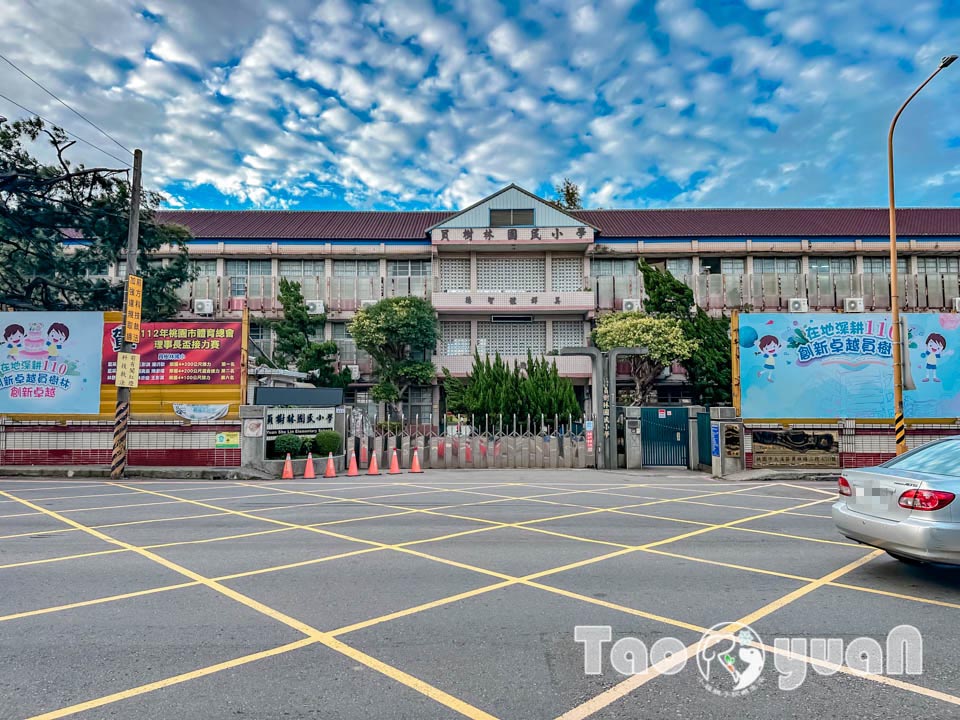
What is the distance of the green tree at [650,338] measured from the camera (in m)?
27.3

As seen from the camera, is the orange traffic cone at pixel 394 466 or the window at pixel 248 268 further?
the window at pixel 248 268

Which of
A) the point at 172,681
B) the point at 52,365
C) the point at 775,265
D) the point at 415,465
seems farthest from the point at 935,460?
the point at 775,265

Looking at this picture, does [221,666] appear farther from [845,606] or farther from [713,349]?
[713,349]

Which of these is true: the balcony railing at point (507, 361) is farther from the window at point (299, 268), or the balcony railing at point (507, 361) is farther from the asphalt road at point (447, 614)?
the asphalt road at point (447, 614)

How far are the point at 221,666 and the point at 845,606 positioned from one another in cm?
486

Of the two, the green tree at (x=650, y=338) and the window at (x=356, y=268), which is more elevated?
the window at (x=356, y=268)

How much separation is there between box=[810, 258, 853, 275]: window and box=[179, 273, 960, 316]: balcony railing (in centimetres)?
98

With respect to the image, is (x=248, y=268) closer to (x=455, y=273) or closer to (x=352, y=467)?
(x=455, y=273)

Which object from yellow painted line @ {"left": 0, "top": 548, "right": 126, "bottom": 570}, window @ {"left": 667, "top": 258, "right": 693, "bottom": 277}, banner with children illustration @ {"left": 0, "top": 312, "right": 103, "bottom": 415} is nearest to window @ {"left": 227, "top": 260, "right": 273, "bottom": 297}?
banner with children illustration @ {"left": 0, "top": 312, "right": 103, "bottom": 415}

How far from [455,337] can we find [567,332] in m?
6.32

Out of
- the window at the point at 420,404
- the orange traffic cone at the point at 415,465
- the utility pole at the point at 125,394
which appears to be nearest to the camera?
the utility pole at the point at 125,394

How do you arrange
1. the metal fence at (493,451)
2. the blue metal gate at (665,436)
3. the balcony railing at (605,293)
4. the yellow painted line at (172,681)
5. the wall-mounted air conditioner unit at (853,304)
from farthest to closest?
the balcony railing at (605,293) < the wall-mounted air conditioner unit at (853,304) < the metal fence at (493,451) < the blue metal gate at (665,436) < the yellow painted line at (172,681)

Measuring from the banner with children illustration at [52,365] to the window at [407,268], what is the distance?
19.4 meters

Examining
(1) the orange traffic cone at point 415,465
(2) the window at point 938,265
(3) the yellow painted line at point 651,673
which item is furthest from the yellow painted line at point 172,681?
(2) the window at point 938,265
